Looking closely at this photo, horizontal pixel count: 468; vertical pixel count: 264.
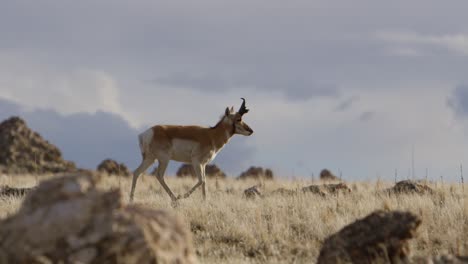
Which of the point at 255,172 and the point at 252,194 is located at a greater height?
the point at 255,172

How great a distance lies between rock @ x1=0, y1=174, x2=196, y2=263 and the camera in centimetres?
572

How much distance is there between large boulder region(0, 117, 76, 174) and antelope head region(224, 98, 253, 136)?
Result: 16.0 m

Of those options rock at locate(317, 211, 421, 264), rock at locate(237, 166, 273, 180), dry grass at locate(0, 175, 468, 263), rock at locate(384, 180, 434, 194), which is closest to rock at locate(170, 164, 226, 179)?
rock at locate(237, 166, 273, 180)

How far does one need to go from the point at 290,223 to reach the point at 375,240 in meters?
4.21

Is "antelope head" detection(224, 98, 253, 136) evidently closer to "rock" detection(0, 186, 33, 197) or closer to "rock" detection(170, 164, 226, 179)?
"rock" detection(0, 186, 33, 197)

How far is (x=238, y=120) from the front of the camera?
18.8m

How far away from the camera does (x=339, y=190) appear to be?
1642cm

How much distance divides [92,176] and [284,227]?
5937 mm

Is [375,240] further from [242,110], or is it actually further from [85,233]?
[242,110]

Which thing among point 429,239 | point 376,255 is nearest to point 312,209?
point 429,239

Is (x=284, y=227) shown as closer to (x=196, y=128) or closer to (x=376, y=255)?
(x=376, y=255)

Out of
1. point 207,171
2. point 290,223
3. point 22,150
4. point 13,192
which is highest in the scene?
point 22,150

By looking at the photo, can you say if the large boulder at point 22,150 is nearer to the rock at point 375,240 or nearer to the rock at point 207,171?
the rock at point 207,171

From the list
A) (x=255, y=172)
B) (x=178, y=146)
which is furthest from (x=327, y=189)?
(x=255, y=172)
